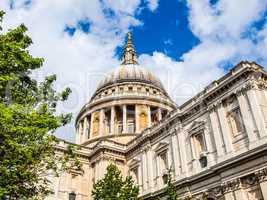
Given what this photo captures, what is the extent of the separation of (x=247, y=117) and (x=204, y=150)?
5.45 meters

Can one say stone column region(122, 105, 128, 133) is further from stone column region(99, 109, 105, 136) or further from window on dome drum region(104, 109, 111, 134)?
stone column region(99, 109, 105, 136)

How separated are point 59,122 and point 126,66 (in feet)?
152

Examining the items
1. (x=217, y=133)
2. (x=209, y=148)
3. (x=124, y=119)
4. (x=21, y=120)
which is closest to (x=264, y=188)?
(x=217, y=133)

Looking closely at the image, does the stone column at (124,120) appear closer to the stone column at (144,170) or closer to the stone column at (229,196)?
the stone column at (144,170)

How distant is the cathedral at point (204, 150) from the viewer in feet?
72.2

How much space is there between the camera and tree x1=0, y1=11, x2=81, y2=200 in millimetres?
13227

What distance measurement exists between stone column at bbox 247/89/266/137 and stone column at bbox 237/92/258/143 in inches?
17.5

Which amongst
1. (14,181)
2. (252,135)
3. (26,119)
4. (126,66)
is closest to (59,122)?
(26,119)

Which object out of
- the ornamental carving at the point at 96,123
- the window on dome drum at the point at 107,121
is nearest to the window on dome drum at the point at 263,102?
the window on dome drum at the point at 107,121

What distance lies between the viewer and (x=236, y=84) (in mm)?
24641

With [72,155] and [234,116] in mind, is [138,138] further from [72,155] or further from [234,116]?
[72,155]

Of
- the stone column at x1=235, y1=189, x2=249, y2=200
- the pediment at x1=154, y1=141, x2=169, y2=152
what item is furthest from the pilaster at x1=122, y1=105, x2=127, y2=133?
the stone column at x1=235, y1=189, x2=249, y2=200

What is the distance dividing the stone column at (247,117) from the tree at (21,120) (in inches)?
537

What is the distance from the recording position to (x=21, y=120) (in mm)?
13906
